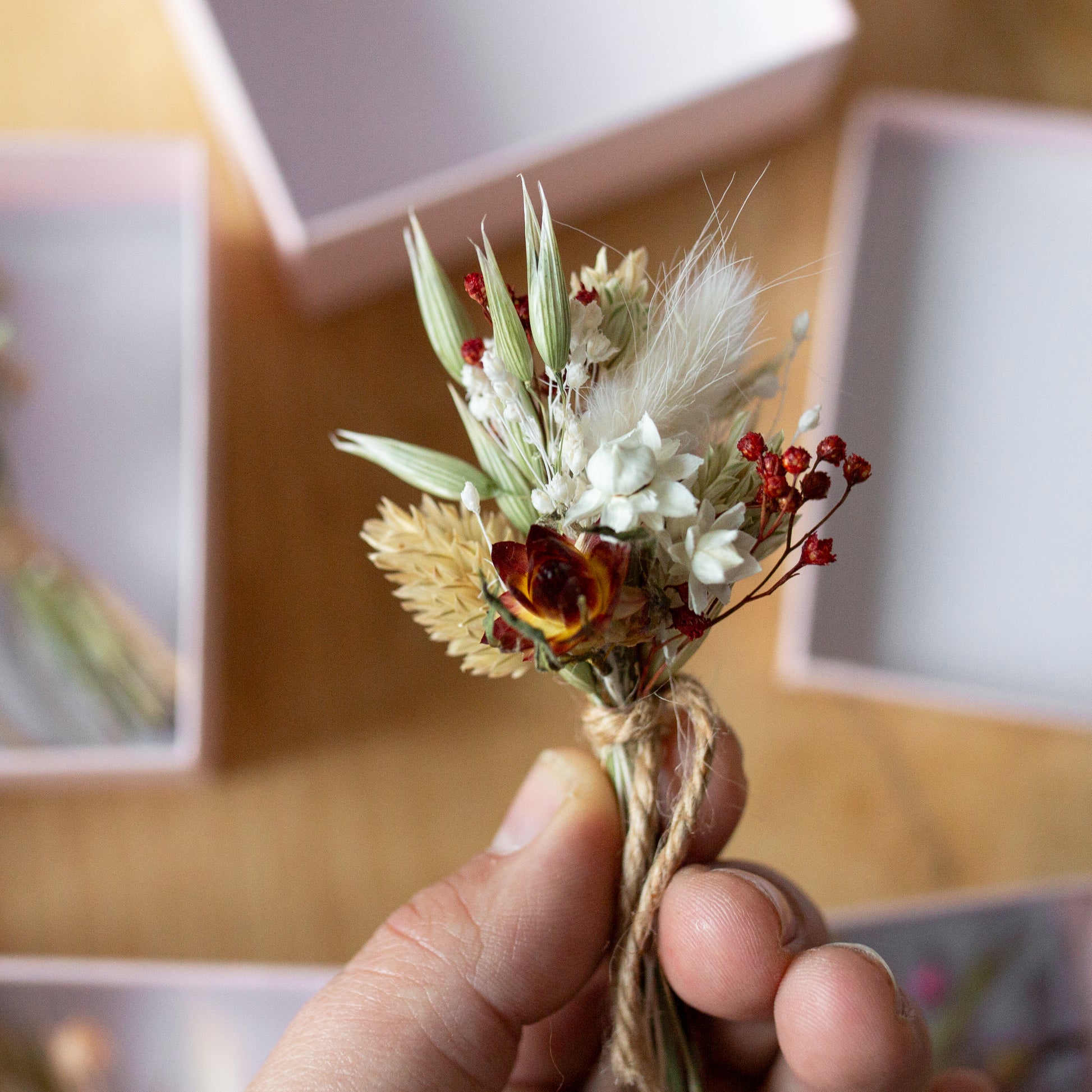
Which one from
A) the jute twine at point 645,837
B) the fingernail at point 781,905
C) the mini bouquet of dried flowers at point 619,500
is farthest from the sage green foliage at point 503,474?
the fingernail at point 781,905

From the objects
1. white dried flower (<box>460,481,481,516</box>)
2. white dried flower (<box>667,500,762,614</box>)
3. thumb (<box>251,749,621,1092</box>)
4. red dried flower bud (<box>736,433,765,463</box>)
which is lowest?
thumb (<box>251,749,621,1092</box>)

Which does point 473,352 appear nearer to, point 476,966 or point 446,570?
point 446,570

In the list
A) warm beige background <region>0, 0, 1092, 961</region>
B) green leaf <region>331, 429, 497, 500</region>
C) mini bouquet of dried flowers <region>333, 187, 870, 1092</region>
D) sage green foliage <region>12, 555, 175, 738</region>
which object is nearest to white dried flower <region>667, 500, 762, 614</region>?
mini bouquet of dried flowers <region>333, 187, 870, 1092</region>

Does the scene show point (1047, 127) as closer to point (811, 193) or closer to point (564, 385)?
point (811, 193)

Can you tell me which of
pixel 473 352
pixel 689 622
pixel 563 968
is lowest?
pixel 563 968

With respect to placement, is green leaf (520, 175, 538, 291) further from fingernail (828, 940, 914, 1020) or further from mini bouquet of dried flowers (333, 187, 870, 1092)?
fingernail (828, 940, 914, 1020)

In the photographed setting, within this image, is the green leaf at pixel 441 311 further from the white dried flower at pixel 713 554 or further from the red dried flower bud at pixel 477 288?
the white dried flower at pixel 713 554

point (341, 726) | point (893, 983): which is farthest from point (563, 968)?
point (341, 726)
